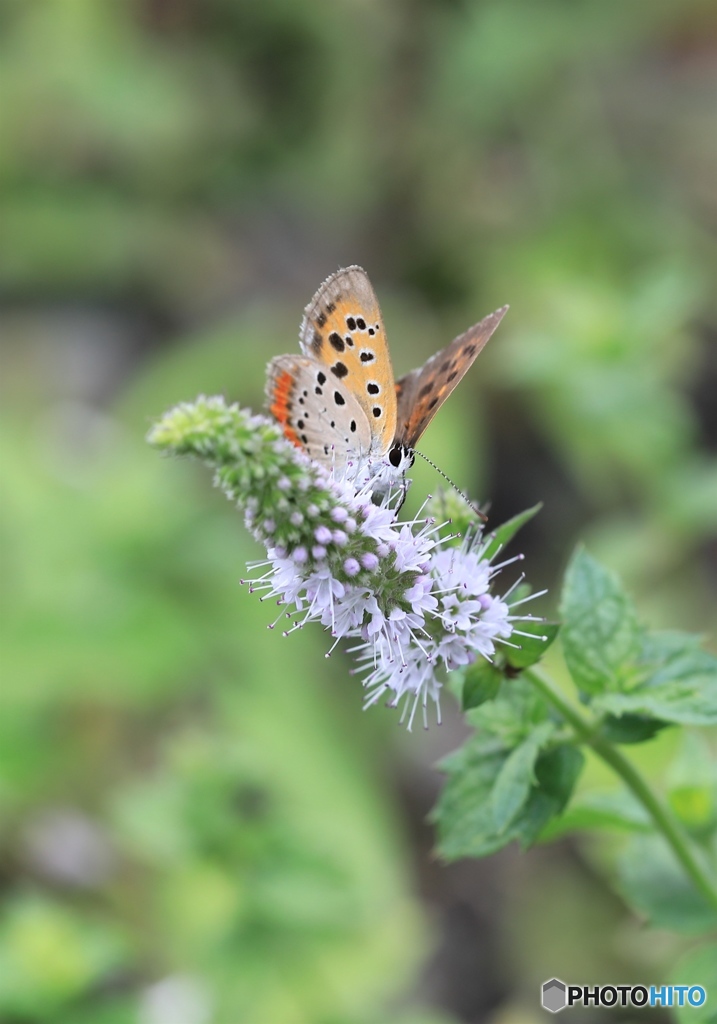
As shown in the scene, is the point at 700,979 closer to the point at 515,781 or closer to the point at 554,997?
the point at 554,997

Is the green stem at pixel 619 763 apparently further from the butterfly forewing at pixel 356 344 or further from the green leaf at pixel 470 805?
the butterfly forewing at pixel 356 344

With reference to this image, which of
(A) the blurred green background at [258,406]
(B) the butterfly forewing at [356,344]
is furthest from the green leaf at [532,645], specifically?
(A) the blurred green background at [258,406]

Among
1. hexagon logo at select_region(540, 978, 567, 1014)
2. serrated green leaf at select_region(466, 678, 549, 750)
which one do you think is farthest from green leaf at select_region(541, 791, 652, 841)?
hexagon logo at select_region(540, 978, 567, 1014)

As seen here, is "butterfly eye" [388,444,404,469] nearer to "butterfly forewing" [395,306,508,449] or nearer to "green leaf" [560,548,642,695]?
"butterfly forewing" [395,306,508,449]

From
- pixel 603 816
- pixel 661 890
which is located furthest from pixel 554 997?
pixel 603 816

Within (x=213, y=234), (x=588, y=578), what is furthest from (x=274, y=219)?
(x=588, y=578)

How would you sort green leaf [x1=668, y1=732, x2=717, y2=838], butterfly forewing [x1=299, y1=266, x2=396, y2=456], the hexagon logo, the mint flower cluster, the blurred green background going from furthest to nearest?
the blurred green background, the hexagon logo, green leaf [x1=668, y1=732, x2=717, y2=838], butterfly forewing [x1=299, y1=266, x2=396, y2=456], the mint flower cluster
